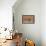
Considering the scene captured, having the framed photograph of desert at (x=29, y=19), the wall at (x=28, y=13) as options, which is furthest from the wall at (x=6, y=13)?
the framed photograph of desert at (x=29, y=19)

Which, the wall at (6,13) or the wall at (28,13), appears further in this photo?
the wall at (28,13)

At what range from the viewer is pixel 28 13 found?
556 cm

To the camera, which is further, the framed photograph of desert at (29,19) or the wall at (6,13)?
the framed photograph of desert at (29,19)

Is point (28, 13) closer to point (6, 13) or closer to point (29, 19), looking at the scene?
point (29, 19)

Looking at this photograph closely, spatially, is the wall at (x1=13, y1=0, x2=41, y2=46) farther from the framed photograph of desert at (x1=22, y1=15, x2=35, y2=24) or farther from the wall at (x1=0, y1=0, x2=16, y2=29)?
the wall at (x1=0, y1=0, x2=16, y2=29)

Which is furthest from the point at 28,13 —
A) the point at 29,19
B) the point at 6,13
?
the point at 6,13

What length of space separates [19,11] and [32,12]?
601 mm

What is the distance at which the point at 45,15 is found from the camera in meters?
4.73

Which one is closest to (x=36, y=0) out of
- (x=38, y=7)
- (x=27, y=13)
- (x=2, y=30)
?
(x=38, y=7)

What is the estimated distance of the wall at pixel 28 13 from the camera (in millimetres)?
5570

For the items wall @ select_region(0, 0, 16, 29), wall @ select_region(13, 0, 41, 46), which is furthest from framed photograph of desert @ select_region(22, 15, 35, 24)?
wall @ select_region(0, 0, 16, 29)

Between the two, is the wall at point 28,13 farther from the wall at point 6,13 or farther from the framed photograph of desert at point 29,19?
Answer: the wall at point 6,13

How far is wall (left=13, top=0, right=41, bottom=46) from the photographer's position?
219 inches

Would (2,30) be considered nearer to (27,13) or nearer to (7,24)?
(7,24)
